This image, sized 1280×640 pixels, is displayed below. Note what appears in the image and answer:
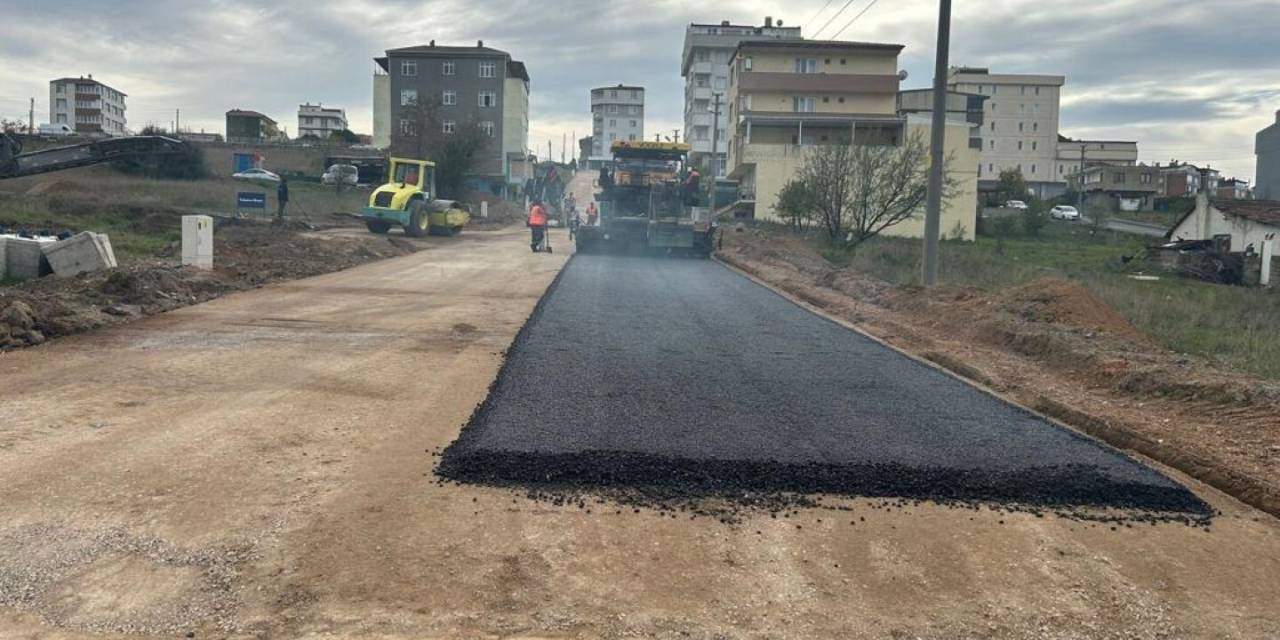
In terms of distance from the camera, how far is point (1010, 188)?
271 feet

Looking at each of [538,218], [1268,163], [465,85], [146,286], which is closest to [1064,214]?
[1268,163]

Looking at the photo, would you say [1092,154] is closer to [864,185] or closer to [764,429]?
[864,185]

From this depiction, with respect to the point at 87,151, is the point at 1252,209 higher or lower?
higher

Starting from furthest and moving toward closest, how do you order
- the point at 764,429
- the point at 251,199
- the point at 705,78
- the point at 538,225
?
the point at 705,78
the point at 251,199
the point at 538,225
the point at 764,429

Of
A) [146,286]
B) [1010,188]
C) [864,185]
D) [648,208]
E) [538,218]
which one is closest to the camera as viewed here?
[146,286]

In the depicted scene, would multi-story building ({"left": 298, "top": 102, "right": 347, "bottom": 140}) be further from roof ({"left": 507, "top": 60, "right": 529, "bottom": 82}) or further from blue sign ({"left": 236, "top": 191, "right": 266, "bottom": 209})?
blue sign ({"left": 236, "top": 191, "right": 266, "bottom": 209})

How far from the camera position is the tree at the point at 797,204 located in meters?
34.6

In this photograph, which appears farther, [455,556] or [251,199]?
[251,199]

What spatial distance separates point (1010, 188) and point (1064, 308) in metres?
74.1

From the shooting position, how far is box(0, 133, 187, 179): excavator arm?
25.0 m

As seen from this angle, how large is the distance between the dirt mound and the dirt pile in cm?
1186

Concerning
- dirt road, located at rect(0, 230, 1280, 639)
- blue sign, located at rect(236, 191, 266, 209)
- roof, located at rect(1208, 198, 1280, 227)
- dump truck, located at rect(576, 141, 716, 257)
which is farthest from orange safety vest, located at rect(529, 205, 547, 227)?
roof, located at rect(1208, 198, 1280, 227)

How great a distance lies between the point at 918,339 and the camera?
12734 mm

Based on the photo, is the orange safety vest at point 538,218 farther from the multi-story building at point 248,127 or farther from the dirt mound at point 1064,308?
the multi-story building at point 248,127
